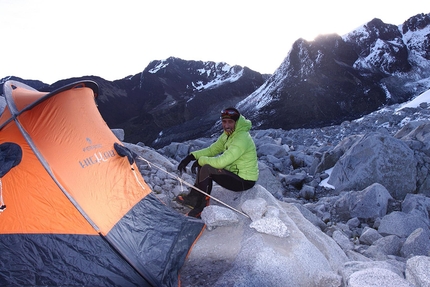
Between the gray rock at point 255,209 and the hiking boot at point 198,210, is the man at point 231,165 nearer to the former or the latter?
the hiking boot at point 198,210

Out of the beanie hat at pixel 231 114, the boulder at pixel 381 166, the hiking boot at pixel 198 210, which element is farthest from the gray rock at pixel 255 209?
the boulder at pixel 381 166

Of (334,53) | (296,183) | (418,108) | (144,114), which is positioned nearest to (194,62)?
(144,114)

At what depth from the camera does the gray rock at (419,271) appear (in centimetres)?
279

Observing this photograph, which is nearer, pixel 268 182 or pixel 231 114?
pixel 231 114

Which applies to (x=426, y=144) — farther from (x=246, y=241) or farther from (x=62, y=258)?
(x=62, y=258)

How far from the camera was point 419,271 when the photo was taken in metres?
2.90

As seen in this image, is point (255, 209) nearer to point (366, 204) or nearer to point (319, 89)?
point (366, 204)

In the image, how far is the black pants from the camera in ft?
15.7

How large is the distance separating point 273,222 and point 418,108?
81.5 ft

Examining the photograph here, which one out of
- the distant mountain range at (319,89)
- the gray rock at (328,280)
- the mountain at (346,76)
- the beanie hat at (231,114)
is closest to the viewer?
the gray rock at (328,280)

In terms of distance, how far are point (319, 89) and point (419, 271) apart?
177ft

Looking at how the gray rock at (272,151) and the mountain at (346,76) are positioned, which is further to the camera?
the mountain at (346,76)

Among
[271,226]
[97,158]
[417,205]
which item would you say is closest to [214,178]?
[271,226]

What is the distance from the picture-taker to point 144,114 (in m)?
77.6
